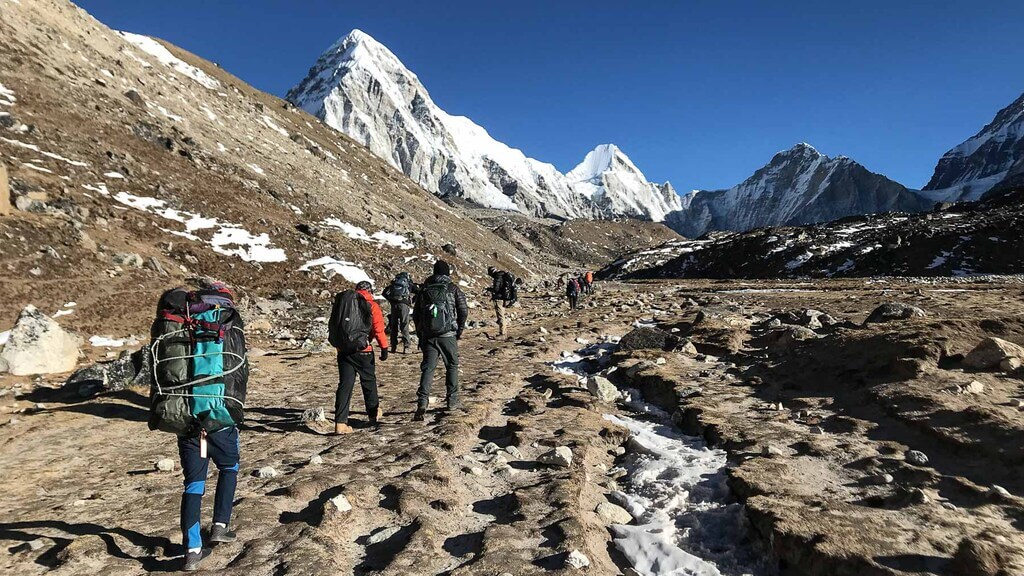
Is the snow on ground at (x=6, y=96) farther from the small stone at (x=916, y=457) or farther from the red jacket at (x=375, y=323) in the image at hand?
the small stone at (x=916, y=457)

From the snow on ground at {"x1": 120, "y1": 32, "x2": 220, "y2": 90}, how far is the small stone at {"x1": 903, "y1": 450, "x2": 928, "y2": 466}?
69030 millimetres

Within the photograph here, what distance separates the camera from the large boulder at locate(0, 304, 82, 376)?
11.1 m

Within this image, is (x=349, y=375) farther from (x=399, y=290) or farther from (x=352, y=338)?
(x=399, y=290)

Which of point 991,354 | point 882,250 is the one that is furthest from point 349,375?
point 882,250

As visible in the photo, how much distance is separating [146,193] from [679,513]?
3316 cm

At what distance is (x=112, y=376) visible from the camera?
10523mm

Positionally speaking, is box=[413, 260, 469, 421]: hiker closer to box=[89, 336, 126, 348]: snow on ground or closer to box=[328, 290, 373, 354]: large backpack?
box=[328, 290, 373, 354]: large backpack

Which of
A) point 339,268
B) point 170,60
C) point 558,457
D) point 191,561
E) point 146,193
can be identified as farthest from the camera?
point 170,60

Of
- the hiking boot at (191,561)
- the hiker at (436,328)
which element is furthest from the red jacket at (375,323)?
the hiking boot at (191,561)

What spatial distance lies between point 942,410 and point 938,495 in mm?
2388

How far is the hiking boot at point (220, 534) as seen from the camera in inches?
180

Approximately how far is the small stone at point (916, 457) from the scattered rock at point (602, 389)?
500 cm

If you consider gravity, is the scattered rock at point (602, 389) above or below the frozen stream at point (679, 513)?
above

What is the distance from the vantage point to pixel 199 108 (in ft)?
156
